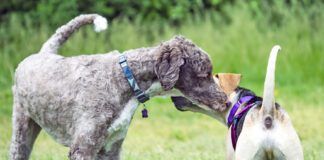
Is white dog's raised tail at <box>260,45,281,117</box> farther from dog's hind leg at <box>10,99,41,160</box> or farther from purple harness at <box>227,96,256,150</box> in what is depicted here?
dog's hind leg at <box>10,99,41,160</box>

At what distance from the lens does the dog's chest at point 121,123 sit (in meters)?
6.24

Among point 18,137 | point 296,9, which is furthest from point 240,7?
point 18,137

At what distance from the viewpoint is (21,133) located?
691cm

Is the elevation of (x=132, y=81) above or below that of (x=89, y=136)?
above

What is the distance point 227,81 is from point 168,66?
108cm

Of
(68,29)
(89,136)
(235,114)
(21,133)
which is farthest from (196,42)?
(89,136)

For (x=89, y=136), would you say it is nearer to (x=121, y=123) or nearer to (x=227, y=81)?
Result: (x=121, y=123)

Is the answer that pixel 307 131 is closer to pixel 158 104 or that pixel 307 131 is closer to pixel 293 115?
pixel 293 115

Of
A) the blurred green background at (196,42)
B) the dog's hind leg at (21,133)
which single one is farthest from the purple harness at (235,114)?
the blurred green background at (196,42)

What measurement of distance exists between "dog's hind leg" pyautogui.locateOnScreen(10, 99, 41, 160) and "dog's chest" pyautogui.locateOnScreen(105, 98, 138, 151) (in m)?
0.83

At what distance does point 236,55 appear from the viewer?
1389cm

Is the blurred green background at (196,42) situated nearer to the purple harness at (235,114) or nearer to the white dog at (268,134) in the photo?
the purple harness at (235,114)

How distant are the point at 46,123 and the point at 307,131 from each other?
4393 mm

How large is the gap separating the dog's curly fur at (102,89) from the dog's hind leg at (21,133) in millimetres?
165
